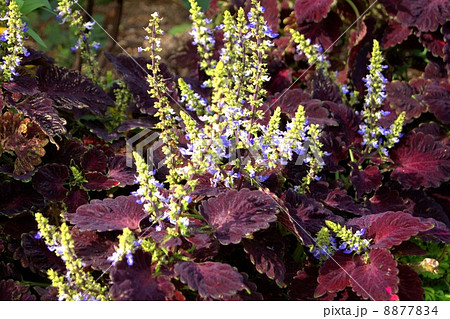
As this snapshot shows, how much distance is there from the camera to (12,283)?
2.14 metres

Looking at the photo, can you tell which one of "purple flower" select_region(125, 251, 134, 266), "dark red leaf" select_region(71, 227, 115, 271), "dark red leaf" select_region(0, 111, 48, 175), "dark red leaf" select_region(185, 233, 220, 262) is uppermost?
"dark red leaf" select_region(0, 111, 48, 175)

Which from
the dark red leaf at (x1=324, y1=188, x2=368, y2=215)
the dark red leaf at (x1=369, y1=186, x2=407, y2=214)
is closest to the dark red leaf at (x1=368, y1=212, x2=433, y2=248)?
the dark red leaf at (x1=324, y1=188, x2=368, y2=215)

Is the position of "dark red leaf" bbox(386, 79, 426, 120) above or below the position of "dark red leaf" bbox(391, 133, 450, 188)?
above

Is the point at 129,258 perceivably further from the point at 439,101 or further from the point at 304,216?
the point at 439,101

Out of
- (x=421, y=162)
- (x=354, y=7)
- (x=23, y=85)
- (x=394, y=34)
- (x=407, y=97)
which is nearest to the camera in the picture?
(x=23, y=85)

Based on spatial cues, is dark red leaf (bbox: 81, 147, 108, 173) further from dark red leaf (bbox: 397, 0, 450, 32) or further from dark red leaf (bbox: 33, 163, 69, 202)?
dark red leaf (bbox: 397, 0, 450, 32)

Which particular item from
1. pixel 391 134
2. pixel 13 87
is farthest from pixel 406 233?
pixel 13 87

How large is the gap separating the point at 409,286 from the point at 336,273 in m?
0.26

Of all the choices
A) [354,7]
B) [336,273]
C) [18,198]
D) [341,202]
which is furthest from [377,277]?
[354,7]

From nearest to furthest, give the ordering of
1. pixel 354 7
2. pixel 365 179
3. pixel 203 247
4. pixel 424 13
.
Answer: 1. pixel 203 247
2. pixel 365 179
3. pixel 424 13
4. pixel 354 7

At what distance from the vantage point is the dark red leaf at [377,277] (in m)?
2.06

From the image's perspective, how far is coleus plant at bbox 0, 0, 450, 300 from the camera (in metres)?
2.01

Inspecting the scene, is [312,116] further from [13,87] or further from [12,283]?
[12,283]

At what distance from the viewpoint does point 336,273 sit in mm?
2219
